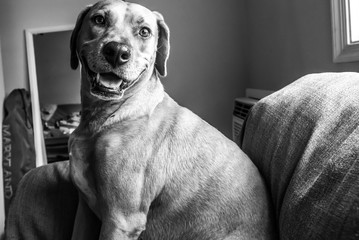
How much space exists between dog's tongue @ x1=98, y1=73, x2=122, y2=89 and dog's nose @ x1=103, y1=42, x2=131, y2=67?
0.12ft

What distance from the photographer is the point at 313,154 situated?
2.33 feet

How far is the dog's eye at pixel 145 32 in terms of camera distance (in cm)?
88

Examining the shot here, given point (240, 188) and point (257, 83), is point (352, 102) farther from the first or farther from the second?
point (257, 83)

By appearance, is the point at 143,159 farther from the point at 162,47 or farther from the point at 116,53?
the point at 162,47

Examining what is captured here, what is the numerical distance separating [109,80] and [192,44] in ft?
6.63

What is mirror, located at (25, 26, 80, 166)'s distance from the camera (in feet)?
8.93

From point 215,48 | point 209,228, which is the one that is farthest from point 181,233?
point 215,48

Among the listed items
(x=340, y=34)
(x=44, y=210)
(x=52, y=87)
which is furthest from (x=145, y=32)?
(x=52, y=87)

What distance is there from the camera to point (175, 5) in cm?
273

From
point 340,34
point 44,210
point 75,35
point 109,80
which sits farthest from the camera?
point 340,34

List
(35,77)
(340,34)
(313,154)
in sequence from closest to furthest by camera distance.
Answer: (313,154)
(340,34)
(35,77)

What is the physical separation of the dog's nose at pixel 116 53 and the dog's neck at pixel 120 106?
0.09 meters

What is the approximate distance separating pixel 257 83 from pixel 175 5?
2.97 feet

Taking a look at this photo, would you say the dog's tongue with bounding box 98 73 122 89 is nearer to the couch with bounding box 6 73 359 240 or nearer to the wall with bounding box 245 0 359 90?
the couch with bounding box 6 73 359 240
